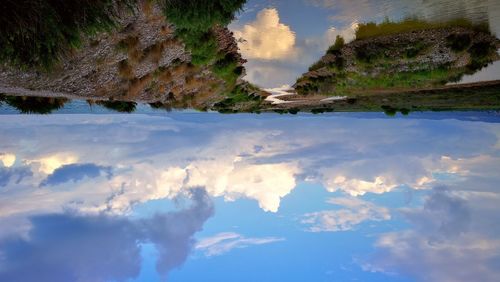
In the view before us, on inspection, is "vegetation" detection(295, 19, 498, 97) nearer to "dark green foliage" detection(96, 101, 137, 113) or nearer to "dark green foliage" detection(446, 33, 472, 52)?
"dark green foliage" detection(446, 33, 472, 52)

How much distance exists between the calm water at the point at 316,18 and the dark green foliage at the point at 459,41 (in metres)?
0.88

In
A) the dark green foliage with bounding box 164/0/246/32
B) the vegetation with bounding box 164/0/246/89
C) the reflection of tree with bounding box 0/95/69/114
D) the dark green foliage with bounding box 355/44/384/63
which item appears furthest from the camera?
the dark green foliage with bounding box 355/44/384/63

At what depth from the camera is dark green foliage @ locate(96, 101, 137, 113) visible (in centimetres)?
1577

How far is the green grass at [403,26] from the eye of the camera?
14.2 meters

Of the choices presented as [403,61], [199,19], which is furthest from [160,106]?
[403,61]

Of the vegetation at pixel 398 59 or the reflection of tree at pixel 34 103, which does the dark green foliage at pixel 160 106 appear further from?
the vegetation at pixel 398 59

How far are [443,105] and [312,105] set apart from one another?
6824 mm

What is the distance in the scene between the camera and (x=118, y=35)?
34.6 ft

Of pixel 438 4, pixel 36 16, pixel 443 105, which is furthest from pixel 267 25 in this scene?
pixel 443 105

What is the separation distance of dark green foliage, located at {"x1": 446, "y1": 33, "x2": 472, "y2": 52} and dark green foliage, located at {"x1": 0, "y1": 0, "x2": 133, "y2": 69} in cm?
1175

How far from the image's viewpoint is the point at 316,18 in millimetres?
14102

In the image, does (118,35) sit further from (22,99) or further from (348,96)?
(348,96)

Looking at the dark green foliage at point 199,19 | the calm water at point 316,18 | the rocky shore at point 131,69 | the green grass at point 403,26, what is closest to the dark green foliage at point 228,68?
the rocky shore at point 131,69

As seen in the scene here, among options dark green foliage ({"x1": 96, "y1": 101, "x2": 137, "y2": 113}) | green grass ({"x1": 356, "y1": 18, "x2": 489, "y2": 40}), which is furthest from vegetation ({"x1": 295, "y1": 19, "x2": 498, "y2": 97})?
dark green foliage ({"x1": 96, "y1": 101, "x2": 137, "y2": 113})
